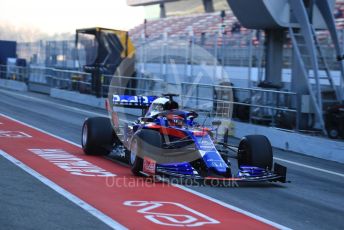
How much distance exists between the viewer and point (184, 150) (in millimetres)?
9742

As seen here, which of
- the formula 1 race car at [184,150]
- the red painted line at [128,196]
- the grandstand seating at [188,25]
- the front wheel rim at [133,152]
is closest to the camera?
the red painted line at [128,196]

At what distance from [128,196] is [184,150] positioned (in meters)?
1.61

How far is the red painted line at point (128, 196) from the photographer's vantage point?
7.17 metres

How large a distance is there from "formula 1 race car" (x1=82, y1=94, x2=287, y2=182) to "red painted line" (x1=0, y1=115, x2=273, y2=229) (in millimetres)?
344

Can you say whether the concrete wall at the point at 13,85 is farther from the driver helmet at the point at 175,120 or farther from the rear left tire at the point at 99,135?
the driver helmet at the point at 175,120

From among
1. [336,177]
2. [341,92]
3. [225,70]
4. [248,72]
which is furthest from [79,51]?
[336,177]

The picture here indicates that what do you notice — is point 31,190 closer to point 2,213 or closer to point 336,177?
point 2,213

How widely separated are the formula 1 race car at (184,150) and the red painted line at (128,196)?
344 mm

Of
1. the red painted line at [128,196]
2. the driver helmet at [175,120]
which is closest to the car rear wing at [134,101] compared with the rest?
the red painted line at [128,196]

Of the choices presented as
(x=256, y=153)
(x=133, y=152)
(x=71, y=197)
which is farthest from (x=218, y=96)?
(x=71, y=197)

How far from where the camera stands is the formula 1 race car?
943cm

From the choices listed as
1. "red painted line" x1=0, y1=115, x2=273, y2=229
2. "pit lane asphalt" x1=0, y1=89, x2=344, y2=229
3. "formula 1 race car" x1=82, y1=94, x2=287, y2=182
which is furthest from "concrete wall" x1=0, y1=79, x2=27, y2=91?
"formula 1 race car" x1=82, y1=94, x2=287, y2=182

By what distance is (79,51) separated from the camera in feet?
113

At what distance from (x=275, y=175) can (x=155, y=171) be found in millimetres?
1819
